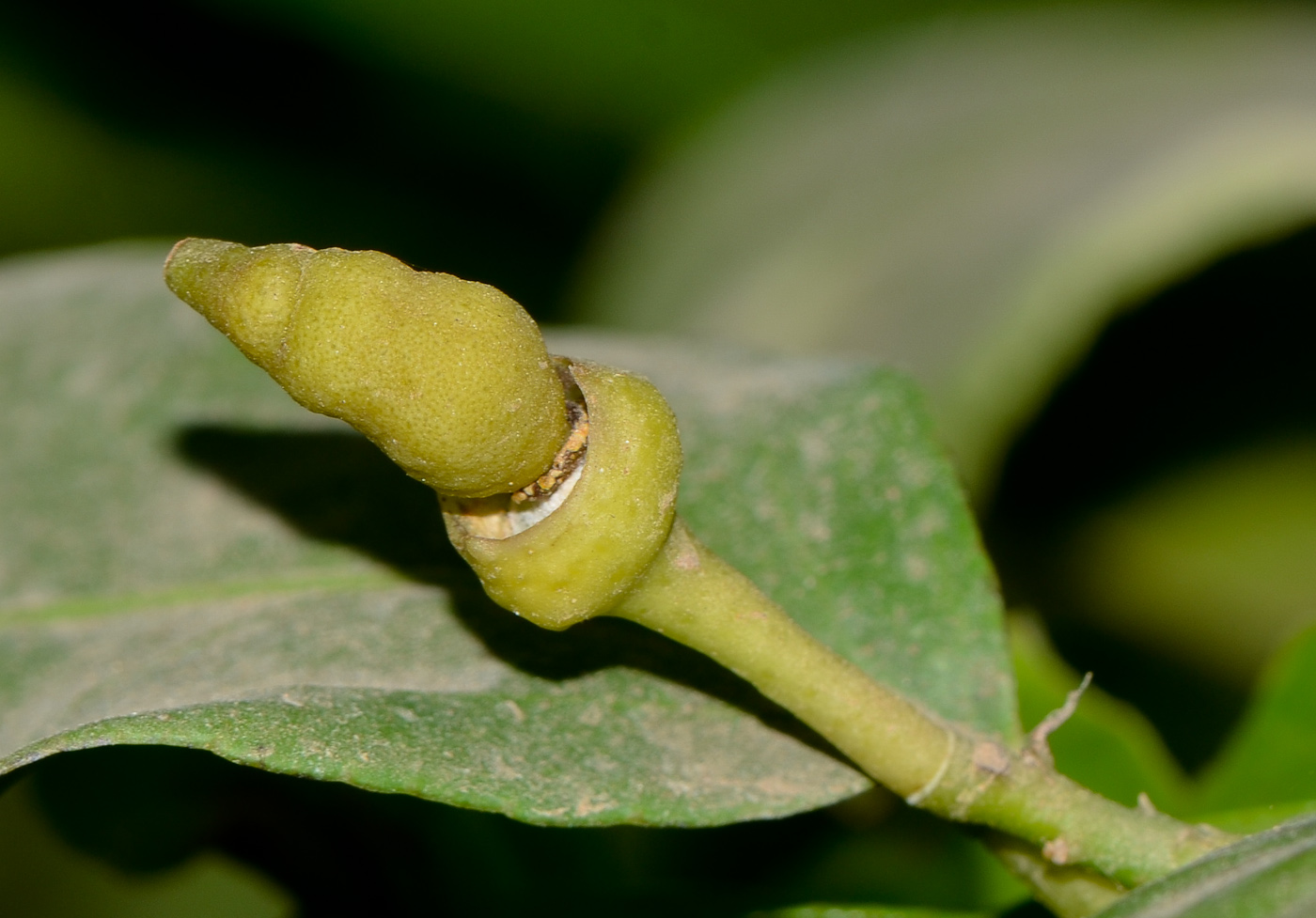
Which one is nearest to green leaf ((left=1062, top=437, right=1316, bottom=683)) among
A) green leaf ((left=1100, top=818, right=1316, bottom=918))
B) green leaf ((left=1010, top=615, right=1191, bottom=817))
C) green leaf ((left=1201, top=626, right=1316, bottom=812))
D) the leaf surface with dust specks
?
green leaf ((left=1010, top=615, right=1191, bottom=817))

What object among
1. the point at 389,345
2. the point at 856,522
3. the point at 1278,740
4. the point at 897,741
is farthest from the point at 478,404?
the point at 1278,740

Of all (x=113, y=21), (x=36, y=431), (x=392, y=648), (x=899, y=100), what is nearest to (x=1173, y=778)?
(x=392, y=648)

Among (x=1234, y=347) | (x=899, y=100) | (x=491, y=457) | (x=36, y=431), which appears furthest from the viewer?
(x=899, y=100)

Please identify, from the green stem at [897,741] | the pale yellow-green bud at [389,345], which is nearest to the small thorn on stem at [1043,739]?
the green stem at [897,741]

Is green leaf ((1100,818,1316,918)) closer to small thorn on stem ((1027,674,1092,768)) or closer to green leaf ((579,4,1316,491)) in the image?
small thorn on stem ((1027,674,1092,768))

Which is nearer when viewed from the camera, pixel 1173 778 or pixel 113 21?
pixel 1173 778

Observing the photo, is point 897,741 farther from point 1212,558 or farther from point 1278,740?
point 1212,558

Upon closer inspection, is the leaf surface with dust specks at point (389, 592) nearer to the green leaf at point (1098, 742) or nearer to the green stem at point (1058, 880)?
the green stem at point (1058, 880)

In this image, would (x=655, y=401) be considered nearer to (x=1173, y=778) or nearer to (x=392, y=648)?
(x=392, y=648)
